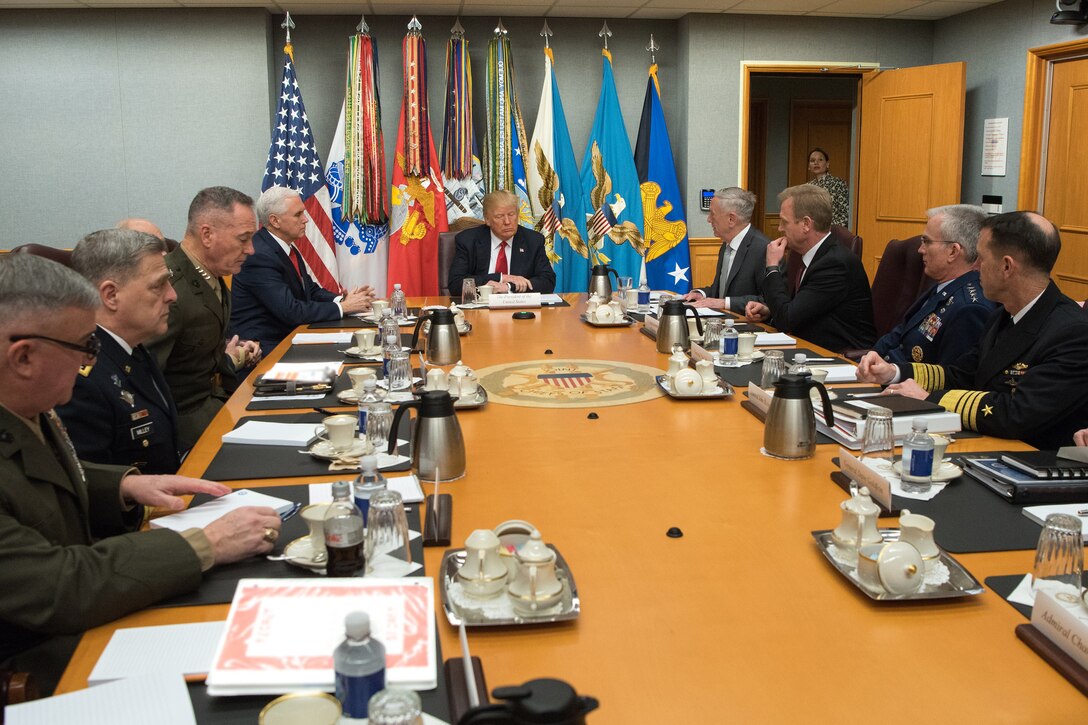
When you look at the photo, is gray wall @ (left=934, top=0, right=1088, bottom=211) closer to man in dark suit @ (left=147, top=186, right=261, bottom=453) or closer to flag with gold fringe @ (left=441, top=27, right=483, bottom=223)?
flag with gold fringe @ (left=441, top=27, right=483, bottom=223)

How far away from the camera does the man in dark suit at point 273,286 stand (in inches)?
169

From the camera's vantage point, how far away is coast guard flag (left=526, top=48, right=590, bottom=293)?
6844 mm

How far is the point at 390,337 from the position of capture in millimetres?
3391

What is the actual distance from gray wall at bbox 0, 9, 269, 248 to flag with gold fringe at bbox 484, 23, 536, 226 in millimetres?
1583

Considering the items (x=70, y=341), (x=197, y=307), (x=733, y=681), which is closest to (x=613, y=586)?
(x=733, y=681)

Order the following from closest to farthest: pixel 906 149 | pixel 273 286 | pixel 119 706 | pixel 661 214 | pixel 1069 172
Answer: pixel 119 706
pixel 273 286
pixel 1069 172
pixel 906 149
pixel 661 214

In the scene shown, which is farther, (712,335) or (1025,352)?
(712,335)

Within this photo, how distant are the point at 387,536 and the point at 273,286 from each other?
9.68 ft

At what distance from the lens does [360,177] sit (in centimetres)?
652

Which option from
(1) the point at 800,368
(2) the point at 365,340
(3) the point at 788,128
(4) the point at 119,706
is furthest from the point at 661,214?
(4) the point at 119,706

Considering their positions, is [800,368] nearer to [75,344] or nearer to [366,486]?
[366,486]

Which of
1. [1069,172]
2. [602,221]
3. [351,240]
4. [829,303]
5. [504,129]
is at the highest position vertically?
[504,129]

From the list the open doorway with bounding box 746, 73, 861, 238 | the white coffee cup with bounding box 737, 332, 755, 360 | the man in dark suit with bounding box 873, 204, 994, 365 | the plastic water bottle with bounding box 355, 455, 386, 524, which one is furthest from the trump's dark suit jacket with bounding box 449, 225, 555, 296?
the open doorway with bounding box 746, 73, 861, 238

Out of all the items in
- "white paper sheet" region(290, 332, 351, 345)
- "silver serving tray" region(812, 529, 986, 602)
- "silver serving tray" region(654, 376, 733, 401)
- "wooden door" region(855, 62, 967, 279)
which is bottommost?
"silver serving tray" region(812, 529, 986, 602)
